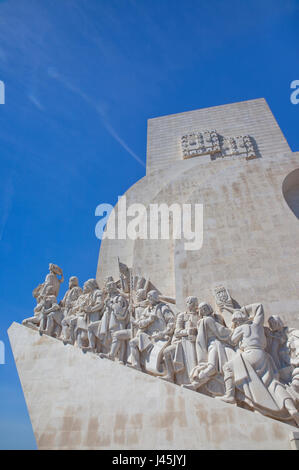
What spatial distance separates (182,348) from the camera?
5.50 meters

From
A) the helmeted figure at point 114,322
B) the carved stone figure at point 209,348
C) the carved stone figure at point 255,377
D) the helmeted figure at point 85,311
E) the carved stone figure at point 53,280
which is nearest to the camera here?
the carved stone figure at point 255,377

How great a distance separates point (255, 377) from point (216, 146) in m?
9.06

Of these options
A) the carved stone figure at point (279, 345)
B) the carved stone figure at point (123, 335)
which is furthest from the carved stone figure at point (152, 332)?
the carved stone figure at point (279, 345)

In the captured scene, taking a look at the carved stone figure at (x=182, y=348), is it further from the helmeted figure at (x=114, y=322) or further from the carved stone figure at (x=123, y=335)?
the helmeted figure at (x=114, y=322)

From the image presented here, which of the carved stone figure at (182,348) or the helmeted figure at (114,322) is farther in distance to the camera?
the helmeted figure at (114,322)

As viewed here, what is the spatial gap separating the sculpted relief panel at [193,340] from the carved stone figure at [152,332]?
0.05ft

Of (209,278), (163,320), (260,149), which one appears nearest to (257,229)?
(209,278)

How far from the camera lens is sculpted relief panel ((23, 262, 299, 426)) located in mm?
4750

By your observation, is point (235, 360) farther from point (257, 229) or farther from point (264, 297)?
point (257, 229)

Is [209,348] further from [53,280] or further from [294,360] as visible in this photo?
[53,280]

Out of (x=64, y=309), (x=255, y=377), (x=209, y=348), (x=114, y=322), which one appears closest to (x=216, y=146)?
(x=64, y=309)

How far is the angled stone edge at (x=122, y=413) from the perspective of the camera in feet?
14.2
